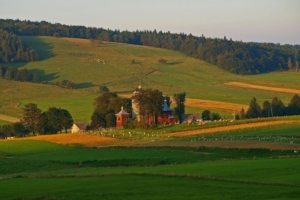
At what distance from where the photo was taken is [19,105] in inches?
5241

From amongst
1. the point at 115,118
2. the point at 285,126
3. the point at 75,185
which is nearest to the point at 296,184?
the point at 75,185

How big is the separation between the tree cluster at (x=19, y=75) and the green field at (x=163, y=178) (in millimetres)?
108125

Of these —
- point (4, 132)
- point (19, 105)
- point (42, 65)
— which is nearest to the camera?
point (4, 132)

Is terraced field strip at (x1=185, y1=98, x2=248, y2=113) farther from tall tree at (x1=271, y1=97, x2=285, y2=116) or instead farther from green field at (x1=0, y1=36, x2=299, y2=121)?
tall tree at (x1=271, y1=97, x2=285, y2=116)

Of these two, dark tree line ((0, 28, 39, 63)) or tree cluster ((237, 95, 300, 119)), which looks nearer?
tree cluster ((237, 95, 300, 119))

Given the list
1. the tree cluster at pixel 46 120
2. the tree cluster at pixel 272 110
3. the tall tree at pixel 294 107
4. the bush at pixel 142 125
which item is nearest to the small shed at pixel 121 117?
the tree cluster at pixel 46 120

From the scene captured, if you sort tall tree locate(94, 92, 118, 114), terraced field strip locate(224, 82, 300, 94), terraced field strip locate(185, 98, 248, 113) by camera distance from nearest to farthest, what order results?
1. tall tree locate(94, 92, 118, 114)
2. terraced field strip locate(185, 98, 248, 113)
3. terraced field strip locate(224, 82, 300, 94)

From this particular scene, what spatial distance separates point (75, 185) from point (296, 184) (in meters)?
11.6

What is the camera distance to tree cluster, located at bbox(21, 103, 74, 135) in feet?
335

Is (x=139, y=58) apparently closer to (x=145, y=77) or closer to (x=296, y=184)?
(x=145, y=77)

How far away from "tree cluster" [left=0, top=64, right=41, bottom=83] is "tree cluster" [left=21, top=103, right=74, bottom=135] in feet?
194

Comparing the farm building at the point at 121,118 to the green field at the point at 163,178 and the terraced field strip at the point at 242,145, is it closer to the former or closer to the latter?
the terraced field strip at the point at 242,145

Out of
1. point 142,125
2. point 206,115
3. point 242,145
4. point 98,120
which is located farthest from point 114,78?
point 242,145

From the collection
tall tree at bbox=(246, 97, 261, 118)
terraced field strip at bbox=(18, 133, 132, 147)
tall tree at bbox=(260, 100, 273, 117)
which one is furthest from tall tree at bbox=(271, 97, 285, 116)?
terraced field strip at bbox=(18, 133, 132, 147)
